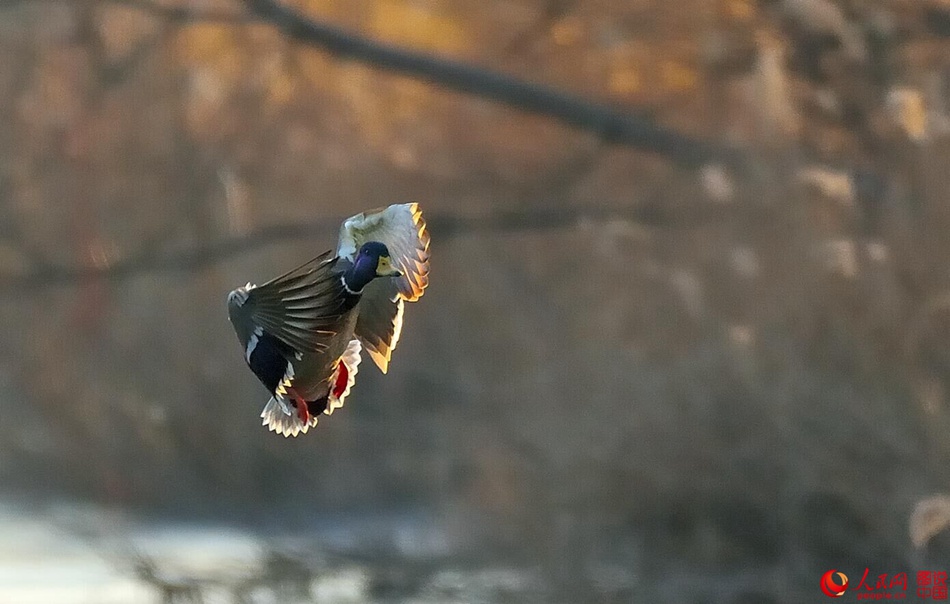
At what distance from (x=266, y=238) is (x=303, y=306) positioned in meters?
0.86

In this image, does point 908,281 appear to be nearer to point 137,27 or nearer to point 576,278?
point 576,278

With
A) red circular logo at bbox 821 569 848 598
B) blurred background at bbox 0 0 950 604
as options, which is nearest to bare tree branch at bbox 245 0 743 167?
blurred background at bbox 0 0 950 604

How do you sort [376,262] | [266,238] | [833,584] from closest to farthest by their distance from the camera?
[376,262]
[833,584]
[266,238]

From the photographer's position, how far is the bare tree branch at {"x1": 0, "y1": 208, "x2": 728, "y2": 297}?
108 centimetres

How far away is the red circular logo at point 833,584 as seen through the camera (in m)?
0.94

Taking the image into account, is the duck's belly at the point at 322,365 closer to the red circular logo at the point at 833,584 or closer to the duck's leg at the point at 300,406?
the duck's leg at the point at 300,406

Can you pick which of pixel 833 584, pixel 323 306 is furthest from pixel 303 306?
pixel 833 584

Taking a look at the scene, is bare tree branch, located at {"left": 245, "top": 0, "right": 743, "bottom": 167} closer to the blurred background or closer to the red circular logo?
the blurred background

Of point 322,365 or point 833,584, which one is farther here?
point 833,584

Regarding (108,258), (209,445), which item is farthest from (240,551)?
(108,258)

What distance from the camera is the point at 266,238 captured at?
108cm

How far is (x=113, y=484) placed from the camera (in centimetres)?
118

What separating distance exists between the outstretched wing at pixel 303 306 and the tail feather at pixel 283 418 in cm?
2

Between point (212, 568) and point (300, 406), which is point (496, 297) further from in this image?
point (300, 406)
